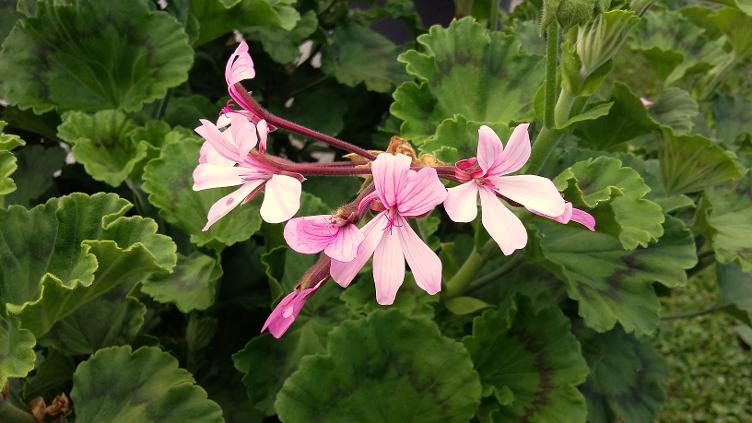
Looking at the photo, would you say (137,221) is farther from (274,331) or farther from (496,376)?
(496,376)

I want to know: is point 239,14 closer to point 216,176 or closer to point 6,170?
point 6,170

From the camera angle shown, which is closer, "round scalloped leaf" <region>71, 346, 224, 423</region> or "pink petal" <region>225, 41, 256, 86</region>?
"pink petal" <region>225, 41, 256, 86</region>

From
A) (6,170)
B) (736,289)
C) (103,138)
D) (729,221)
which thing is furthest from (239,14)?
(736,289)

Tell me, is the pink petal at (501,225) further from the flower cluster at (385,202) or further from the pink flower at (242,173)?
the pink flower at (242,173)

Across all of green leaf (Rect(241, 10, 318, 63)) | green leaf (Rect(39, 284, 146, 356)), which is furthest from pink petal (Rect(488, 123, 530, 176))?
green leaf (Rect(241, 10, 318, 63))

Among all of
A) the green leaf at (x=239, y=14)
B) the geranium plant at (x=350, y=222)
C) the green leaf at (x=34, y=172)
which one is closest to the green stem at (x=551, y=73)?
the geranium plant at (x=350, y=222)

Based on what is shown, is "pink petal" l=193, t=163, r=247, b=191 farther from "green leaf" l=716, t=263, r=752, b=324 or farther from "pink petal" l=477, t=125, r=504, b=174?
"green leaf" l=716, t=263, r=752, b=324
